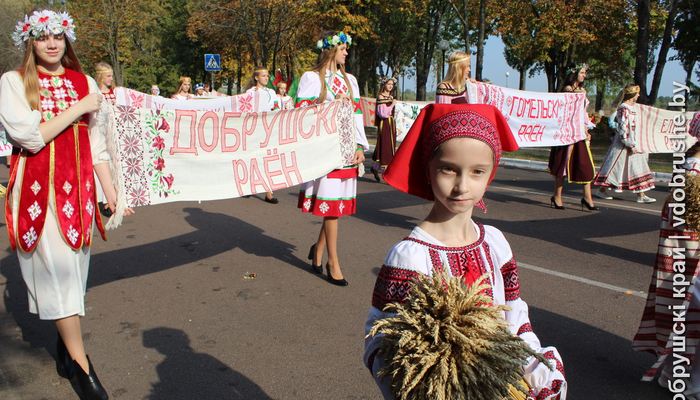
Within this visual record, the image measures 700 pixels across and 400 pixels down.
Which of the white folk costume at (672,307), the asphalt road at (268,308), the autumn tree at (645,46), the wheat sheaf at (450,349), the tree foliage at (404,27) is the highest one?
the tree foliage at (404,27)

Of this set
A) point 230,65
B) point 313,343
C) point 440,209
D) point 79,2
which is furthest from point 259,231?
point 230,65

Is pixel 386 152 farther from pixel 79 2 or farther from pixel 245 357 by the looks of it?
pixel 79 2

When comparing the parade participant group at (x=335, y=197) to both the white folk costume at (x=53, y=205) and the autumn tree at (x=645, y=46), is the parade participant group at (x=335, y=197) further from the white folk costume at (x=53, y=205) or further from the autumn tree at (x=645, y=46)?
the autumn tree at (x=645, y=46)

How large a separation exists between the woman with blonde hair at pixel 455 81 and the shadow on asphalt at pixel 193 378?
12.2ft

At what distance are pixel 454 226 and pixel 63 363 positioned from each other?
2.74 metres

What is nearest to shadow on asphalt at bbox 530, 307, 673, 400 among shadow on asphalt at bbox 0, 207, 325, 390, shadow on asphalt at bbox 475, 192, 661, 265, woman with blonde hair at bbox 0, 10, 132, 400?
shadow on asphalt at bbox 0, 207, 325, 390

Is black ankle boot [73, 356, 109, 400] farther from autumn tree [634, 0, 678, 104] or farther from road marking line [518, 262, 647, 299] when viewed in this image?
autumn tree [634, 0, 678, 104]

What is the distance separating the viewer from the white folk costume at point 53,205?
3049 mm

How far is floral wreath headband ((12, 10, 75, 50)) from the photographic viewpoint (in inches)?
118

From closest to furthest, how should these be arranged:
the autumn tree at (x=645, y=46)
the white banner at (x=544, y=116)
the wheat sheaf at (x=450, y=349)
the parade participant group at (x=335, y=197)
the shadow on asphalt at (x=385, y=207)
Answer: the wheat sheaf at (x=450, y=349), the parade participant group at (x=335, y=197), the shadow on asphalt at (x=385, y=207), the white banner at (x=544, y=116), the autumn tree at (x=645, y=46)

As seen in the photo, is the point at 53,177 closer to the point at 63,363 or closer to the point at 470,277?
the point at 63,363

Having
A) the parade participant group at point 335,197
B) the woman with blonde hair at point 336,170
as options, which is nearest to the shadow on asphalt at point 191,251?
the woman with blonde hair at point 336,170

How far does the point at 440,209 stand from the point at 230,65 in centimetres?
4560

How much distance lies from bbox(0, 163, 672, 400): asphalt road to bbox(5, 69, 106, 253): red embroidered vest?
39.1 inches
